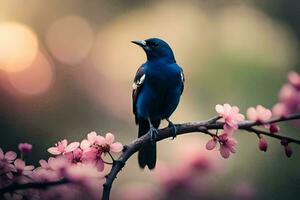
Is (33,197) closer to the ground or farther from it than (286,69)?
closer to the ground

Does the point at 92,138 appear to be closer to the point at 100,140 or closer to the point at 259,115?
the point at 100,140

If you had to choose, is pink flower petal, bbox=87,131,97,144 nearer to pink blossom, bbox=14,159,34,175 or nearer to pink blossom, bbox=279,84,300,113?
pink blossom, bbox=14,159,34,175

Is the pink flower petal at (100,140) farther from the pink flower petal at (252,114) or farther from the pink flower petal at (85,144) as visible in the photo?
the pink flower petal at (252,114)

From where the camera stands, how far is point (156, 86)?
1.67m

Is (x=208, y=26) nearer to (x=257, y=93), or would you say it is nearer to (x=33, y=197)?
(x=257, y=93)

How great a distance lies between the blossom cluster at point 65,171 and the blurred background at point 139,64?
53.1 inches

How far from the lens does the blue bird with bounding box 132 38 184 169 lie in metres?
1.66

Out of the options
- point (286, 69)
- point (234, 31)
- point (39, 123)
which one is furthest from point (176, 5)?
point (39, 123)

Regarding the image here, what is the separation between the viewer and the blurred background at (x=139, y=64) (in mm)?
2506

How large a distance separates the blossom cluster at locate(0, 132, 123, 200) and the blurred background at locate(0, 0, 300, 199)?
135 cm

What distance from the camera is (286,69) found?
2.67m

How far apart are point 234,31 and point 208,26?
0.14 m

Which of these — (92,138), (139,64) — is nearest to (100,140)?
(92,138)

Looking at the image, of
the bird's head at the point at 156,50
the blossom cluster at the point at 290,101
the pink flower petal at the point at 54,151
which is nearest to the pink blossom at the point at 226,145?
the blossom cluster at the point at 290,101
